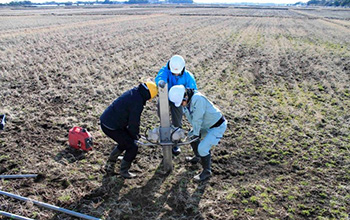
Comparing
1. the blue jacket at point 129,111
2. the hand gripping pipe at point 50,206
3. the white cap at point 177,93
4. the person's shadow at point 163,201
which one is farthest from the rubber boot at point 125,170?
the white cap at point 177,93

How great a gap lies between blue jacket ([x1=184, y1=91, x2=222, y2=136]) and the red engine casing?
7.26 ft

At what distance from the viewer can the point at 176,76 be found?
5.11 m

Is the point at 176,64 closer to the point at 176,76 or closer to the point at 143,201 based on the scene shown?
the point at 176,76

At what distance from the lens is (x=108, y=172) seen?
16.8ft

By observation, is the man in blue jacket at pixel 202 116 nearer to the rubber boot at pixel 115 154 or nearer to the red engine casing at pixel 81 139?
the rubber boot at pixel 115 154

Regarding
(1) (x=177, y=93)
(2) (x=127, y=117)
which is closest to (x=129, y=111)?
(2) (x=127, y=117)

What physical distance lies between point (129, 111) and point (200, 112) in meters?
1.09

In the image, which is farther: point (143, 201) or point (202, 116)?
point (143, 201)

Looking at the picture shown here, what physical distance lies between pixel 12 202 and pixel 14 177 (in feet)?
2.14

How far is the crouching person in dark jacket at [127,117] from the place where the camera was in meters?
4.30

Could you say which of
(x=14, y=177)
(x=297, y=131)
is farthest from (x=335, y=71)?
(x=14, y=177)

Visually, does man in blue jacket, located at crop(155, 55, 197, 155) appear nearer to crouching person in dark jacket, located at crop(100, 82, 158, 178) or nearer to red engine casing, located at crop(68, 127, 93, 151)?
crouching person in dark jacket, located at crop(100, 82, 158, 178)

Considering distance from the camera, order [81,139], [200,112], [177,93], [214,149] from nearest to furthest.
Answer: [177,93] → [200,112] → [81,139] → [214,149]

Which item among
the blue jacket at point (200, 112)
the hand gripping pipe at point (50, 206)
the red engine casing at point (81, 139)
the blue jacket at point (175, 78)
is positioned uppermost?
the blue jacket at point (175, 78)
